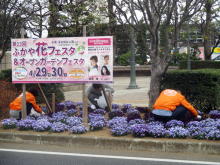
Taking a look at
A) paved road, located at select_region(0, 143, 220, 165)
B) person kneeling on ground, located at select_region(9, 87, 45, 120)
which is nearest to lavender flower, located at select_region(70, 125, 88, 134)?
paved road, located at select_region(0, 143, 220, 165)

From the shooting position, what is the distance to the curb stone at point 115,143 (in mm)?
5812

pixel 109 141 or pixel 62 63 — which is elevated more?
pixel 62 63

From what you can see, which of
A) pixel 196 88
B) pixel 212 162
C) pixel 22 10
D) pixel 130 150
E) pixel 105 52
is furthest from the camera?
pixel 22 10

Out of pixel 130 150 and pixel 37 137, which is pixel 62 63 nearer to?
pixel 37 137

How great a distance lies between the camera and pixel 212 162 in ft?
17.2

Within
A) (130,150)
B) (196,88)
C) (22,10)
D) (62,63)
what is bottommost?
(130,150)

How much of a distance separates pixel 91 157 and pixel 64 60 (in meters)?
2.87

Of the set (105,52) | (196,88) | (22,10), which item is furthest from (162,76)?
(22,10)

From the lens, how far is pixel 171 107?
7.13m

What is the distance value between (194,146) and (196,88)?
129 inches

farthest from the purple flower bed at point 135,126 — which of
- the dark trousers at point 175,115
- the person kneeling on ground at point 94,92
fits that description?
the person kneeling on ground at point 94,92

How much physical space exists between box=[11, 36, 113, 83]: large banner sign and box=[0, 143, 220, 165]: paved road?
195cm

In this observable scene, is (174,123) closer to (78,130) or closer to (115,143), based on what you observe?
(115,143)

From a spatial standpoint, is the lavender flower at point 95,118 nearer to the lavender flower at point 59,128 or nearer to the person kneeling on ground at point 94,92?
the lavender flower at point 59,128
